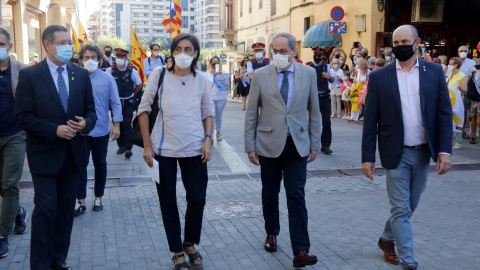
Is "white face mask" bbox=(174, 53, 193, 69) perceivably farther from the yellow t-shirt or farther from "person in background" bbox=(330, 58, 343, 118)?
"person in background" bbox=(330, 58, 343, 118)

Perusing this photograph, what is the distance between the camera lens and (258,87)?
505 cm

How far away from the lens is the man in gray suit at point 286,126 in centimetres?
487

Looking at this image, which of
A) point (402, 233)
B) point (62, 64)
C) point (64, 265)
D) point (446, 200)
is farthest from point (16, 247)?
point (446, 200)

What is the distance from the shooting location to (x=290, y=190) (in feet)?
16.0

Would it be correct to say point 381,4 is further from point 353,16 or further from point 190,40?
point 190,40

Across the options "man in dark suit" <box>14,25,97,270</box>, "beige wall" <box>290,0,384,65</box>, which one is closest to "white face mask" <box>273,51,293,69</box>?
"man in dark suit" <box>14,25,97,270</box>

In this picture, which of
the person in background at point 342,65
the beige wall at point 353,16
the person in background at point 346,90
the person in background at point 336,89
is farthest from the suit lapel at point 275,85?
the beige wall at point 353,16

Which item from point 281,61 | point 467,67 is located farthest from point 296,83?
point 467,67

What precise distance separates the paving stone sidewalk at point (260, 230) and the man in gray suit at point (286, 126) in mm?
642

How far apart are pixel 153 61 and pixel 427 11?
1197cm

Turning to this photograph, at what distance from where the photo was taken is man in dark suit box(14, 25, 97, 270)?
4320 millimetres

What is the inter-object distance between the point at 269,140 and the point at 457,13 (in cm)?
2016

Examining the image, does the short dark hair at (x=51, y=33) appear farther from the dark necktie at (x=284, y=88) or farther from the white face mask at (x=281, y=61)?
the dark necktie at (x=284, y=88)

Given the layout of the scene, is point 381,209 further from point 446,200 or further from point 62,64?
point 62,64
